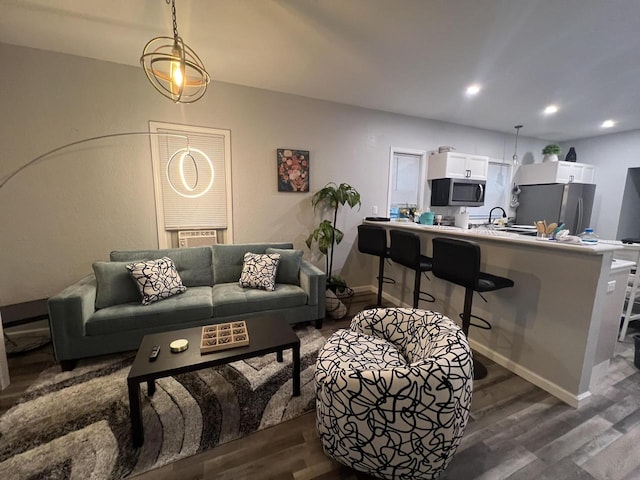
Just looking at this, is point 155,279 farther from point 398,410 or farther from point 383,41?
point 383,41

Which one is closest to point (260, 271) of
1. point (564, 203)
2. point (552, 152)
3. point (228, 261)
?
point (228, 261)

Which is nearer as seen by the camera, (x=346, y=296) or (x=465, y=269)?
(x=465, y=269)

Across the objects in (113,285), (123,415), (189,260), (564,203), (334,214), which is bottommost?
(123,415)

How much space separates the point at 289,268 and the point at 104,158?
2.24 m

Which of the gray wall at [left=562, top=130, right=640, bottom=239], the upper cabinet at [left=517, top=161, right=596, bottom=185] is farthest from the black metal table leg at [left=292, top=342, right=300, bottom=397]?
the gray wall at [left=562, top=130, right=640, bottom=239]

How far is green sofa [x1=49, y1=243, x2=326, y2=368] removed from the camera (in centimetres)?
210

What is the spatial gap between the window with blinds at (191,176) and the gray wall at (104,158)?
10cm

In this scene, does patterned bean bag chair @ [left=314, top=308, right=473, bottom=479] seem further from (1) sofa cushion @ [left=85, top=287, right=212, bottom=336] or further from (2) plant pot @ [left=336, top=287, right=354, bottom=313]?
(2) plant pot @ [left=336, top=287, right=354, bottom=313]

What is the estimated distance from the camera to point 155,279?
247 cm

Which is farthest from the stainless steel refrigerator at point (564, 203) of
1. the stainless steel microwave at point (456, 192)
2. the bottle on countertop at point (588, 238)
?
the bottle on countertop at point (588, 238)

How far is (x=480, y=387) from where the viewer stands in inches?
80.4

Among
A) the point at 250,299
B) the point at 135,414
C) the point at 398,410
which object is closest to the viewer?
the point at 398,410

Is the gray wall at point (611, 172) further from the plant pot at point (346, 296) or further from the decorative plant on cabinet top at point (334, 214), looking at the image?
the plant pot at point (346, 296)

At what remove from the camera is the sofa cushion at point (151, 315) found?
2168mm
